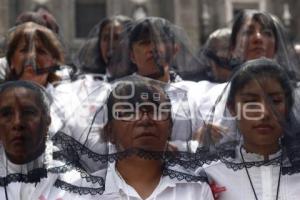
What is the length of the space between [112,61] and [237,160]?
1.82m

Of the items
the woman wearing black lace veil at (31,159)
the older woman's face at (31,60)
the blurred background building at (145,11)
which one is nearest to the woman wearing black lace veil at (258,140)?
the woman wearing black lace veil at (31,159)

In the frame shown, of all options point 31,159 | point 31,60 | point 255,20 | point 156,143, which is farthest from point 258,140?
point 31,60

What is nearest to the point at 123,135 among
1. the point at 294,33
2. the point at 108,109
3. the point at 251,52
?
the point at 108,109

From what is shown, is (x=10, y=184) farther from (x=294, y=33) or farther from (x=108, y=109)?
(x=294, y=33)

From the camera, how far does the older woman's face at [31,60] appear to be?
15.0 feet

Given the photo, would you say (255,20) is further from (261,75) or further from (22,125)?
(22,125)

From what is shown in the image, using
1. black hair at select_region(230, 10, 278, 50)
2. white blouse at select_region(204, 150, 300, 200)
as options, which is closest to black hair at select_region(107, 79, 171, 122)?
white blouse at select_region(204, 150, 300, 200)

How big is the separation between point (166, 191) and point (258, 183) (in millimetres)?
473

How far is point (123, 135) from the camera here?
3.46 metres

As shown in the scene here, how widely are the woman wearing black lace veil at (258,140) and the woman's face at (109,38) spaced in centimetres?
195

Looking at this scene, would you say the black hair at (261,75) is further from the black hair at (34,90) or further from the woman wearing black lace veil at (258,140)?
the black hair at (34,90)

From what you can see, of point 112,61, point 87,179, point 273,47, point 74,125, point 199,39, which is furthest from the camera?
point 199,39

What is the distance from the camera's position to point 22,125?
3.51m

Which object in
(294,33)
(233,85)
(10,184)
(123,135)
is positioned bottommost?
(294,33)
